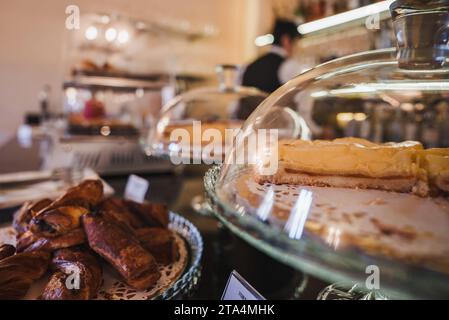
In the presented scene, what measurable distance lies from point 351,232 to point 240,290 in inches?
8.4

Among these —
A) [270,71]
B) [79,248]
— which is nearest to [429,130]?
[270,71]

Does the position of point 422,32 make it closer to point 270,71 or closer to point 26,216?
point 26,216

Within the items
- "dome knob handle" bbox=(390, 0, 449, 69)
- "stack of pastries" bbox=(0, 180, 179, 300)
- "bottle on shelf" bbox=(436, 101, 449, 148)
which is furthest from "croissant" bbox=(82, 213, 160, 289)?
"bottle on shelf" bbox=(436, 101, 449, 148)

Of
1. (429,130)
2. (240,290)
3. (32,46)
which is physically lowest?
(240,290)

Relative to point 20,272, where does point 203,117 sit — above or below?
above

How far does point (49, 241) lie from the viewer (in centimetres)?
60

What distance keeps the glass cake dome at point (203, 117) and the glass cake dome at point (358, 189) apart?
17.7 inches

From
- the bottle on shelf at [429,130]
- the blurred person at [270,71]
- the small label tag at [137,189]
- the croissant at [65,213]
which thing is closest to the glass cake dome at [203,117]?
the small label tag at [137,189]

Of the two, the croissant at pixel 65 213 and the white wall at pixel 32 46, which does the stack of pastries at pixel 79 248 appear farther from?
A: the white wall at pixel 32 46

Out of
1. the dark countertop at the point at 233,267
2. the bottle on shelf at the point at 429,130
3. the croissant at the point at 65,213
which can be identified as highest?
the bottle on shelf at the point at 429,130

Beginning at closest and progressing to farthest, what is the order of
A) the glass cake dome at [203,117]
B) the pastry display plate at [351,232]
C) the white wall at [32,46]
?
1. the pastry display plate at [351,232]
2. the glass cake dome at [203,117]
3. the white wall at [32,46]

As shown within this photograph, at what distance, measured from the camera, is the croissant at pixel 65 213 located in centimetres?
62

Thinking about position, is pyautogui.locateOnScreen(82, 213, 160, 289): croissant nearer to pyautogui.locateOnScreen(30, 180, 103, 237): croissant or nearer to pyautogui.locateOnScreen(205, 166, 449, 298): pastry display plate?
pyautogui.locateOnScreen(30, 180, 103, 237): croissant
